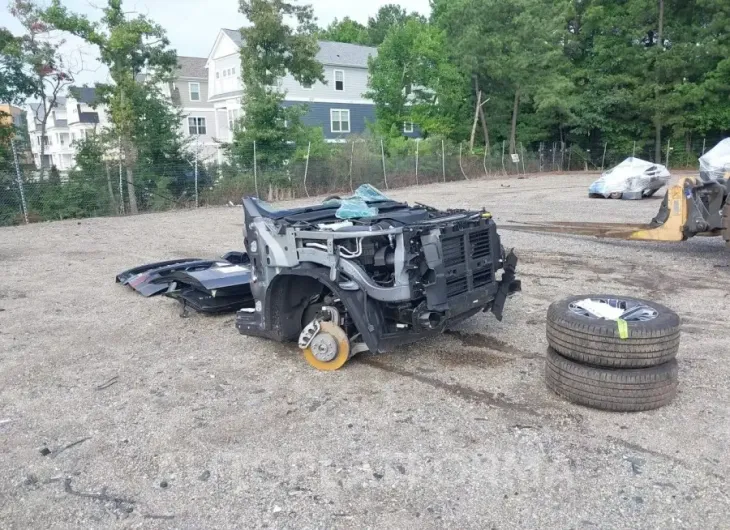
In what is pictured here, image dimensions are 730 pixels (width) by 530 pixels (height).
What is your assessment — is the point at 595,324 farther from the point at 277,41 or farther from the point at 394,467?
the point at 277,41

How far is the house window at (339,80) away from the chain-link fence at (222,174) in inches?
378

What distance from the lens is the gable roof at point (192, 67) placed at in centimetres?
4123

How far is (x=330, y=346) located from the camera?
4.94 meters

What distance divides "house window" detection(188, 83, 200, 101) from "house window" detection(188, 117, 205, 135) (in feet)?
5.58

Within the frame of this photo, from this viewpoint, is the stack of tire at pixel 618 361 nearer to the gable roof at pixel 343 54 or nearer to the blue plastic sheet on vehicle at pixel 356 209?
the blue plastic sheet on vehicle at pixel 356 209

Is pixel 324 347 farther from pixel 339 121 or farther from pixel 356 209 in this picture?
pixel 339 121

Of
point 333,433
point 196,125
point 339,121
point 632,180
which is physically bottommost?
point 333,433

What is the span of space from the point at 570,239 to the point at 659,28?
3059 centimetres

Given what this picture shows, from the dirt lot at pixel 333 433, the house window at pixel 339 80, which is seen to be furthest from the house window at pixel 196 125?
the dirt lot at pixel 333 433

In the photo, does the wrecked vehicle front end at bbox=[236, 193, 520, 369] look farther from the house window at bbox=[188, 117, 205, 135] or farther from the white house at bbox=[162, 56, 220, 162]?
the house window at bbox=[188, 117, 205, 135]

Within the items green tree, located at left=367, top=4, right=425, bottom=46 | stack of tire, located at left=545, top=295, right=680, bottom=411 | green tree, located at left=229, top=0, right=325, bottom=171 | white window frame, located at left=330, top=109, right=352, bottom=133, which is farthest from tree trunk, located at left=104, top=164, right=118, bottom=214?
green tree, located at left=367, top=4, right=425, bottom=46

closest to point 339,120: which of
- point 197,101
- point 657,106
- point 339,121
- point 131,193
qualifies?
point 339,121

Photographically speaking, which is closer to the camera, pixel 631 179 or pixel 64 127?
pixel 631 179

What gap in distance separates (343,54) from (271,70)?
62.4ft
